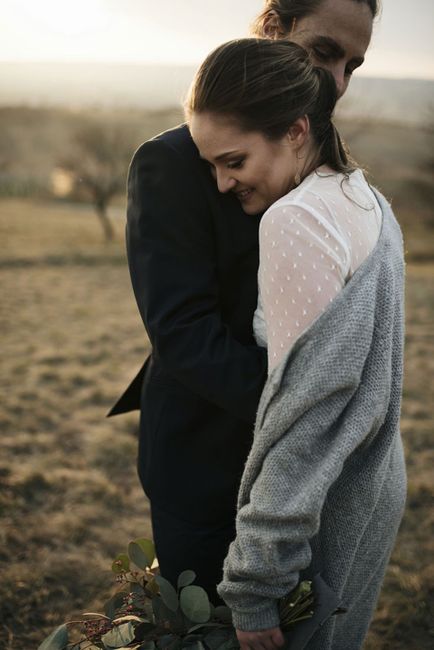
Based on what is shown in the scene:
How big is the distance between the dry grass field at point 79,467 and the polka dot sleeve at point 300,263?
2179 mm

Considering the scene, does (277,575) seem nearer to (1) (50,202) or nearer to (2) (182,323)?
(2) (182,323)

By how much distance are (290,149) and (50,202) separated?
24.9 metres

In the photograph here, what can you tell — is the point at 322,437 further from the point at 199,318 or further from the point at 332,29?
the point at 332,29

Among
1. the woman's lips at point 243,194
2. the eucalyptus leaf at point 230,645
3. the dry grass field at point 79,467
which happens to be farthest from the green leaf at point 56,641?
the woman's lips at point 243,194

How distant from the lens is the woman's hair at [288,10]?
5.32ft

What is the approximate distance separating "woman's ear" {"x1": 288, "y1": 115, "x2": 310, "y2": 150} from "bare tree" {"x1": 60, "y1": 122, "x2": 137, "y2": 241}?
16.1 metres

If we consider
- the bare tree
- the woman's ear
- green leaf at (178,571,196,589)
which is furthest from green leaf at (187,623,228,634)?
the bare tree

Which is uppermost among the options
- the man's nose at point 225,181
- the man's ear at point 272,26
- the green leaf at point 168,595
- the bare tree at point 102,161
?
the man's ear at point 272,26

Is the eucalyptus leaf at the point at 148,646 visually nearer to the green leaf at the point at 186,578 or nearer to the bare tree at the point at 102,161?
the green leaf at the point at 186,578

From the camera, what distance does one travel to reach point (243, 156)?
1298mm

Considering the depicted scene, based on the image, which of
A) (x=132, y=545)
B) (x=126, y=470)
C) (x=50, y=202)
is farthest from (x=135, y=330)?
(x=50, y=202)

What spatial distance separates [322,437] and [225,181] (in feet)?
2.13

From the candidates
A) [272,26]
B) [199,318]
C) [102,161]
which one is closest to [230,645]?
[199,318]

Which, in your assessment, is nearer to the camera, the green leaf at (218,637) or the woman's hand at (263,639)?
the woman's hand at (263,639)
